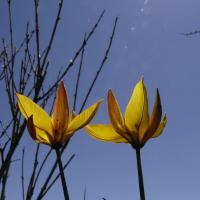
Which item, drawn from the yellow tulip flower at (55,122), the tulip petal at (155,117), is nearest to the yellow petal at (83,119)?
the yellow tulip flower at (55,122)

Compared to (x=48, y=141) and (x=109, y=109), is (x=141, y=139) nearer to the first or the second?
(x=109, y=109)

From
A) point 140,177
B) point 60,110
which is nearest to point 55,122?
point 60,110

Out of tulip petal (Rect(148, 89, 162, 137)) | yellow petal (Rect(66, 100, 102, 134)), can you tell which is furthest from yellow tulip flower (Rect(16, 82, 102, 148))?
tulip petal (Rect(148, 89, 162, 137))

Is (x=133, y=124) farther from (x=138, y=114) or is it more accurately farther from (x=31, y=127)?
(x=31, y=127)

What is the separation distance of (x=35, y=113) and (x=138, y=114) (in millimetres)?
232

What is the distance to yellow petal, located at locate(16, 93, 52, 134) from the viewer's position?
2.71 feet

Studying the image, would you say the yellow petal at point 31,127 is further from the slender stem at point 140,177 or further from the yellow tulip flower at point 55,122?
the slender stem at point 140,177

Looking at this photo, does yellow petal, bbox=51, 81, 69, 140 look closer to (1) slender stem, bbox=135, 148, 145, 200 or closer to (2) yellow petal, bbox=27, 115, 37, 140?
(2) yellow petal, bbox=27, 115, 37, 140

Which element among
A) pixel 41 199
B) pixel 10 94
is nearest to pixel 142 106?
pixel 41 199

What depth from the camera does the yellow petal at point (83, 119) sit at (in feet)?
2.51

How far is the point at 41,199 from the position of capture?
1296 mm

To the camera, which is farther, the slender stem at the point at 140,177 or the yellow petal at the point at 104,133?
the yellow petal at the point at 104,133

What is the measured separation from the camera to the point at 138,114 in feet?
2.70

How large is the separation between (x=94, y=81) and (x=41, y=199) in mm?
600
